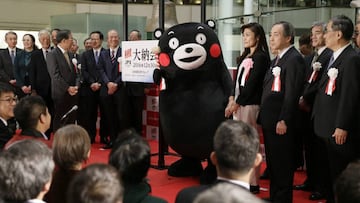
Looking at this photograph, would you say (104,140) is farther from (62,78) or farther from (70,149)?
(70,149)

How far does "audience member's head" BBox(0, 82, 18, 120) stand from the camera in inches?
114

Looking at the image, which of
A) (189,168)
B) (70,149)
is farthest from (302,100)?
(70,149)

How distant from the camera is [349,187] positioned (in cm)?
156

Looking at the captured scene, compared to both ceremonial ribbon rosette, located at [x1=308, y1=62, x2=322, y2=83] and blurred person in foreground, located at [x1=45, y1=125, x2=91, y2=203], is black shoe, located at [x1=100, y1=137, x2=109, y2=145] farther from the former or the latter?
blurred person in foreground, located at [x1=45, y1=125, x2=91, y2=203]

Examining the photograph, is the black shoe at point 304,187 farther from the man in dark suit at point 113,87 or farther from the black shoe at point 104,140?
the black shoe at point 104,140

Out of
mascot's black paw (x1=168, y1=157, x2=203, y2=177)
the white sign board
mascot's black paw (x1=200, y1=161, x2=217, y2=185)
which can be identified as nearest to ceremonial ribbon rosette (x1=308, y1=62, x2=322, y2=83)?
mascot's black paw (x1=200, y1=161, x2=217, y2=185)

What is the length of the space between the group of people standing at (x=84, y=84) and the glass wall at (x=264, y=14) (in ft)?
6.07

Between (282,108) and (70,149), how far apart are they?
1.54m

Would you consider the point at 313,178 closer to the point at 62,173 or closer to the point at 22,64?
the point at 62,173

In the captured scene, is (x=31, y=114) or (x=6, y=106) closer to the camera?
(x=31, y=114)

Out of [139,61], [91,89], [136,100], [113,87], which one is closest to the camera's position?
[139,61]

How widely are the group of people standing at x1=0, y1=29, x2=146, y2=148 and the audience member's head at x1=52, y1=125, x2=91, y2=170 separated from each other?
2.88 meters

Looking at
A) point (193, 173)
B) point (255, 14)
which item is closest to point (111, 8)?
point (255, 14)

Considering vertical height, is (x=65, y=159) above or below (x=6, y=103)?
below
